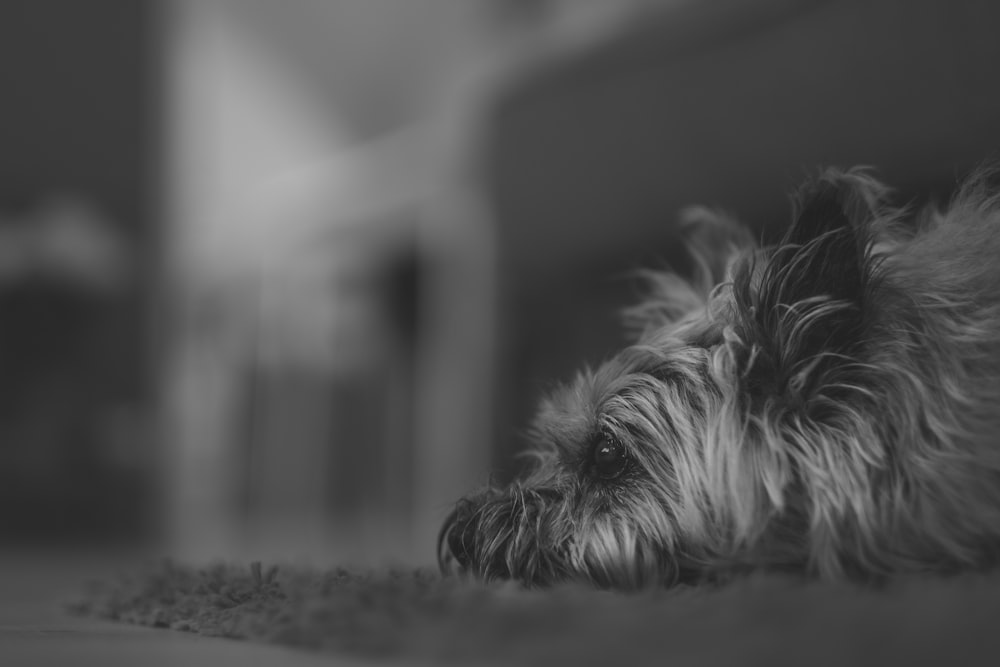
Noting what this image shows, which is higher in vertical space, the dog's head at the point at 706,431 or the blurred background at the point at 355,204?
the blurred background at the point at 355,204

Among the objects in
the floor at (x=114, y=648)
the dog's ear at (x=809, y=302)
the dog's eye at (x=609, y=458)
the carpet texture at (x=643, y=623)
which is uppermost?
the dog's ear at (x=809, y=302)

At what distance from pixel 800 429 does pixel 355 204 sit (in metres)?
Answer: 3.92

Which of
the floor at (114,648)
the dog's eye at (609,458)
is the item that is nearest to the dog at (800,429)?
the dog's eye at (609,458)

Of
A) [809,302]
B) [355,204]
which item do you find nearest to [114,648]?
[809,302]

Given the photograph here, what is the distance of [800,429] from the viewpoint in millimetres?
841

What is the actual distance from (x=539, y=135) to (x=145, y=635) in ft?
6.98

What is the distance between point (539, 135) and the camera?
2727 mm

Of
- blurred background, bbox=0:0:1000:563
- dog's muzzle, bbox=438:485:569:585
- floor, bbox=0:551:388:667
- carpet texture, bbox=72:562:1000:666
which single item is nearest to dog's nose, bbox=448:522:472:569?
dog's muzzle, bbox=438:485:569:585

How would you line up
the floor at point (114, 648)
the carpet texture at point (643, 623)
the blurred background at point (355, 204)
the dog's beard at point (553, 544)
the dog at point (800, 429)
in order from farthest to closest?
the blurred background at point (355, 204)
the dog's beard at point (553, 544)
the dog at point (800, 429)
the floor at point (114, 648)
the carpet texture at point (643, 623)

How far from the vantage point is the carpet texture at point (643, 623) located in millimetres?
467

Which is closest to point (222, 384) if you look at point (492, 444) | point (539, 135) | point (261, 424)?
point (261, 424)

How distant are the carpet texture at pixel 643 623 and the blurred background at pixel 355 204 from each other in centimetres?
97

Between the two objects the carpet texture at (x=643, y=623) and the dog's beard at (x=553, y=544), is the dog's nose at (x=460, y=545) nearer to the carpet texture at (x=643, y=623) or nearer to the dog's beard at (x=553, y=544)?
the dog's beard at (x=553, y=544)

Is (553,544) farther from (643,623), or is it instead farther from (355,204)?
(355,204)
